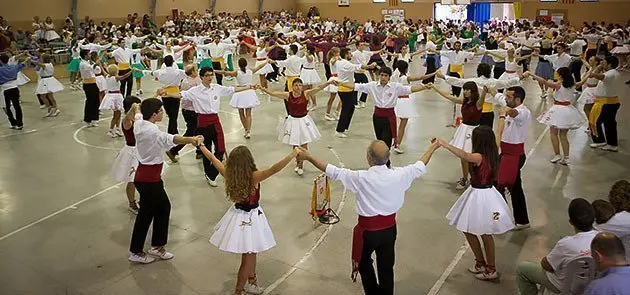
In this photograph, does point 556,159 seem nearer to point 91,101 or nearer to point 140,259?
point 140,259

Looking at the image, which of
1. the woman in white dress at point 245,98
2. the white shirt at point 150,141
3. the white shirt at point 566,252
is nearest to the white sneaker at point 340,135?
the woman in white dress at point 245,98

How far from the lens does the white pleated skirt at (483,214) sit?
5113 mm

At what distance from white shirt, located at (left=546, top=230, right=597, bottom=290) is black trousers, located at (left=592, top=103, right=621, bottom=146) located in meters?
6.56

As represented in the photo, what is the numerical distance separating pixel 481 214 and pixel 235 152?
2442 millimetres

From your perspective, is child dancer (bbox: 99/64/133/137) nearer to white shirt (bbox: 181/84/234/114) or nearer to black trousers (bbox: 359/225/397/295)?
white shirt (bbox: 181/84/234/114)

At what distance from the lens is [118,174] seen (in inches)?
268

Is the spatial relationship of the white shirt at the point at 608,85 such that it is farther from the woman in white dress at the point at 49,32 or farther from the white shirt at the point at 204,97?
the woman in white dress at the point at 49,32

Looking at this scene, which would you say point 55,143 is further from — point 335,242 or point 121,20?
point 121,20

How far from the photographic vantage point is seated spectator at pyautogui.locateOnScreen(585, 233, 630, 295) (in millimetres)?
3263

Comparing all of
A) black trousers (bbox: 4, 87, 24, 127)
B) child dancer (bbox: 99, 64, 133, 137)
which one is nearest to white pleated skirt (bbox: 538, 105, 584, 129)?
child dancer (bbox: 99, 64, 133, 137)

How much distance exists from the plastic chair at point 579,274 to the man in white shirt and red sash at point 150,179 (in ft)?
12.0

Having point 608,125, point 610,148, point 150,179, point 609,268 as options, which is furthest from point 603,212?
point 610,148

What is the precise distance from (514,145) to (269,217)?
10.7 feet

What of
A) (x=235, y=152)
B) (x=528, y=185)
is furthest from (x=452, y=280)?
(x=528, y=185)
